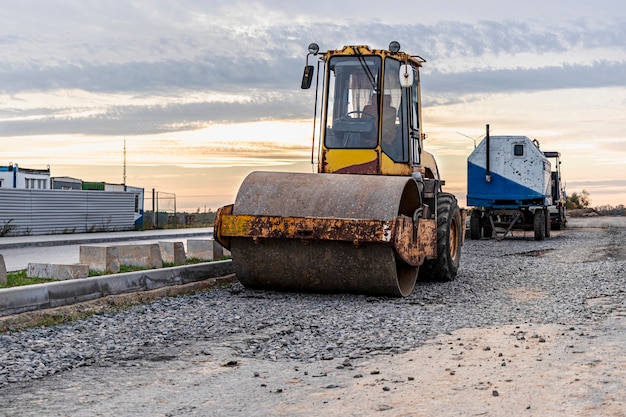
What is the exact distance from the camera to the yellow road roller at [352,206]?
1080cm

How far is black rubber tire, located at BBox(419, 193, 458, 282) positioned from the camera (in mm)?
13328

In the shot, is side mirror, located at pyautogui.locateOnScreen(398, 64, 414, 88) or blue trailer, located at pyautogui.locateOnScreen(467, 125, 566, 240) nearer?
side mirror, located at pyautogui.locateOnScreen(398, 64, 414, 88)

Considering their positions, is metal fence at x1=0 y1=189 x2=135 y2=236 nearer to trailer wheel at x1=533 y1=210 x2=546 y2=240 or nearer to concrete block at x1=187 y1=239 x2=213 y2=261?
concrete block at x1=187 y1=239 x2=213 y2=261

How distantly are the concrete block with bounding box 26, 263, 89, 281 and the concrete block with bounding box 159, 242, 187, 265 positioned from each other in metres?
2.61

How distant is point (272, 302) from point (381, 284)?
1539 millimetres

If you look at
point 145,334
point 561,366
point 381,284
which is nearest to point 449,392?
point 561,366

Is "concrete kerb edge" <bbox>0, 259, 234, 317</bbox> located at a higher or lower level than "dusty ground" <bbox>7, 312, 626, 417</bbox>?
higher

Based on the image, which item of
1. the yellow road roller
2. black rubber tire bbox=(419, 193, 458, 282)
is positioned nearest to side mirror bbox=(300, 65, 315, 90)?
the yellow road roller

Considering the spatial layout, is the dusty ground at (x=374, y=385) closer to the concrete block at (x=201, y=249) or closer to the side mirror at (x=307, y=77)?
the side mirror at (x=307, y=77)

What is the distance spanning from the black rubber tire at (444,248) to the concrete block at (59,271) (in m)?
5.72

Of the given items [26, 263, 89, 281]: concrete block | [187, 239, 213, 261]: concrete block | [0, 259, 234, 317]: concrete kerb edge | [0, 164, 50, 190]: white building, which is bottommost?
[0, 259, 234, 317]: concrete kerb edge

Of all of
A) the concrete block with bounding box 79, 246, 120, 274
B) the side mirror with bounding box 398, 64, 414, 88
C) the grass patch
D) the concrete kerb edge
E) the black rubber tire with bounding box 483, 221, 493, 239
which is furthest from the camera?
the black rubber tire with bounding box 483, 221, 493, 239

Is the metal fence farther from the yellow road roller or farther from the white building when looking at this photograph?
the yellow road roller

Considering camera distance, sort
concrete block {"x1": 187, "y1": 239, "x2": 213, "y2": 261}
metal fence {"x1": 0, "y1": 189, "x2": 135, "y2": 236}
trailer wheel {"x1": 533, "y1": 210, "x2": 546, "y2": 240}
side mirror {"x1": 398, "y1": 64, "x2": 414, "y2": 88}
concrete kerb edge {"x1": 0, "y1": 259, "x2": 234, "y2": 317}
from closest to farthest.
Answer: concrete kerb edge {"x1": 0, "y1": 259, "x2": 234, "y2": 317}, side mirror {"x1": 398, "y1": 64, "x2": 414, "y2": 88}, concrete block {"x1": 187, "y1": 239, "x2": 213, "y2": 261}, trailer wheel {"x1": 533, "y1": 210, "x2": 546, "y2": 240}, metal fence {"x1": 0, "y1": 189, "x2": 135, "y2": 236}
